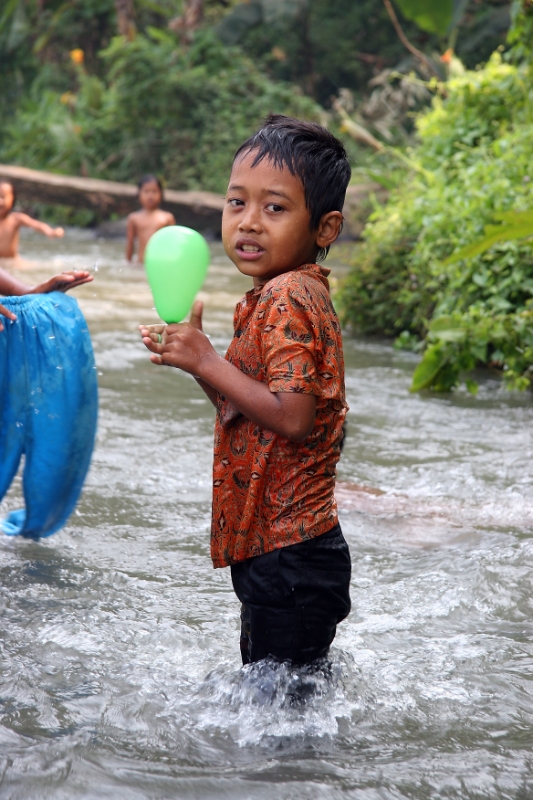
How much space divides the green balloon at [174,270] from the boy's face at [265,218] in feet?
0.31

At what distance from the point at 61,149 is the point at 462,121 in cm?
1298

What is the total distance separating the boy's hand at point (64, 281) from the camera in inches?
→ 128

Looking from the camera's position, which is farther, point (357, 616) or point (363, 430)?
point (363, 430)

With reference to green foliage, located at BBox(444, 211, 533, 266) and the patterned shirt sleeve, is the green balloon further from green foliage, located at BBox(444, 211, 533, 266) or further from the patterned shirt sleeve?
green foliage, located at BBox(444, 211, 533, 266)

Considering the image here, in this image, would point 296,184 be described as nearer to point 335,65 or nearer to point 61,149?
point 61,149

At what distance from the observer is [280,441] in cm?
211

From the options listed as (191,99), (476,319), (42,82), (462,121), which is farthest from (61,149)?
(476,319)

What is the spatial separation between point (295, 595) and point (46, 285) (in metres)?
1.69

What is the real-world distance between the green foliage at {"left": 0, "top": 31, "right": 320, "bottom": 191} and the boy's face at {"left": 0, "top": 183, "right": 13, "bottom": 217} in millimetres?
7102

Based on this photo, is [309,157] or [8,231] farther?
[8,231]

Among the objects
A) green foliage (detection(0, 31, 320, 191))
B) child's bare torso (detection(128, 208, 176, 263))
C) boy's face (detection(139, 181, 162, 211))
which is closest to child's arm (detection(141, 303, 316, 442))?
child's bare torso (detection(128, 208, 176, 263))

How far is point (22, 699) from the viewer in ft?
A: 7.82

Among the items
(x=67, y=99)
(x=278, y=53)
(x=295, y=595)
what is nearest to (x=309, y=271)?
(x=295, y=595)

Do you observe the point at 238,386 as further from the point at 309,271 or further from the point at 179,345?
the point at 309,271
